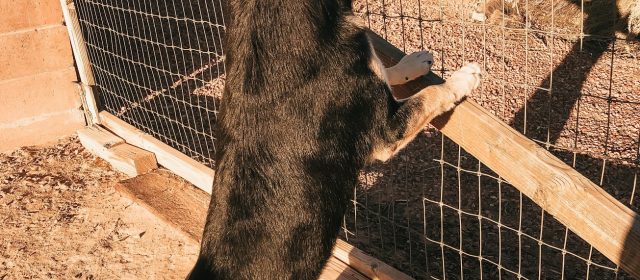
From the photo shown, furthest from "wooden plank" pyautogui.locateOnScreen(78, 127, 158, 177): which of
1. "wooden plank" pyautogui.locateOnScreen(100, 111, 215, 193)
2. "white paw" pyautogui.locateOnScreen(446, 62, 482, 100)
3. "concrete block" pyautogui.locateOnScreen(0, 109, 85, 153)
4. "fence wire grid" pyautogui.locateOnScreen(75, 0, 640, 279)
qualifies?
"white paw" pyautogui.locateOnScreen(446, 62, 482, 100)

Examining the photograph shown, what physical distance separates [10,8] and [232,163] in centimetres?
327

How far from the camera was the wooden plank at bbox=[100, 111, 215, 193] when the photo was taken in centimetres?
470

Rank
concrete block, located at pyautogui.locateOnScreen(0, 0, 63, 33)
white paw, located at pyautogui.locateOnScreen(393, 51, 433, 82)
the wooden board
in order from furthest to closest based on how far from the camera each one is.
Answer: concrete block, located at pyautogui.locateOnScreen(0, 0, 63, 33) < the wooden board < white paw, located at pyautogui.locateOnScreen(393, 51, 433, 82)

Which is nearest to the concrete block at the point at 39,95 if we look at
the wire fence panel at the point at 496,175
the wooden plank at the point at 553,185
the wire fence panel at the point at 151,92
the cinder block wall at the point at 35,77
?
the cinder block wall at the point at 35,77

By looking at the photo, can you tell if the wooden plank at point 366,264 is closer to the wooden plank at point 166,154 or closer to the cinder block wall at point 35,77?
the wooden plank at point 166,154

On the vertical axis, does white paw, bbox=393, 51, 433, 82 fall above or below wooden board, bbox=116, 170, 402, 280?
above

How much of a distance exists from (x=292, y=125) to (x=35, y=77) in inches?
136

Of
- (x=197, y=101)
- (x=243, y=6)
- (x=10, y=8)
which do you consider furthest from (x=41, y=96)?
(x=243, y=6)

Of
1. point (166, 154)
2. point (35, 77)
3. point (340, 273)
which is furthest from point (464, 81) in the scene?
point (35, 77)

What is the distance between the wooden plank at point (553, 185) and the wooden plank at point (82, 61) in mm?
3687

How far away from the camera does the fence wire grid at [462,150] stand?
4.00m

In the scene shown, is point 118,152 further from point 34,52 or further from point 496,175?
point 496,175

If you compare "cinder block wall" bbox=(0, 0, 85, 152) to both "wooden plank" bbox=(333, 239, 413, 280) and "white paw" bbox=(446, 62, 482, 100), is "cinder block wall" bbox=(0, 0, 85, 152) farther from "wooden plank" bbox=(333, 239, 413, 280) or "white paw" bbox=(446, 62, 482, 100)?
"white paw" bbox=(446, 62, 482, 100)

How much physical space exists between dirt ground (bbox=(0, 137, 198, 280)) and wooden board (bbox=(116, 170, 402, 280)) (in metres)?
0.06
